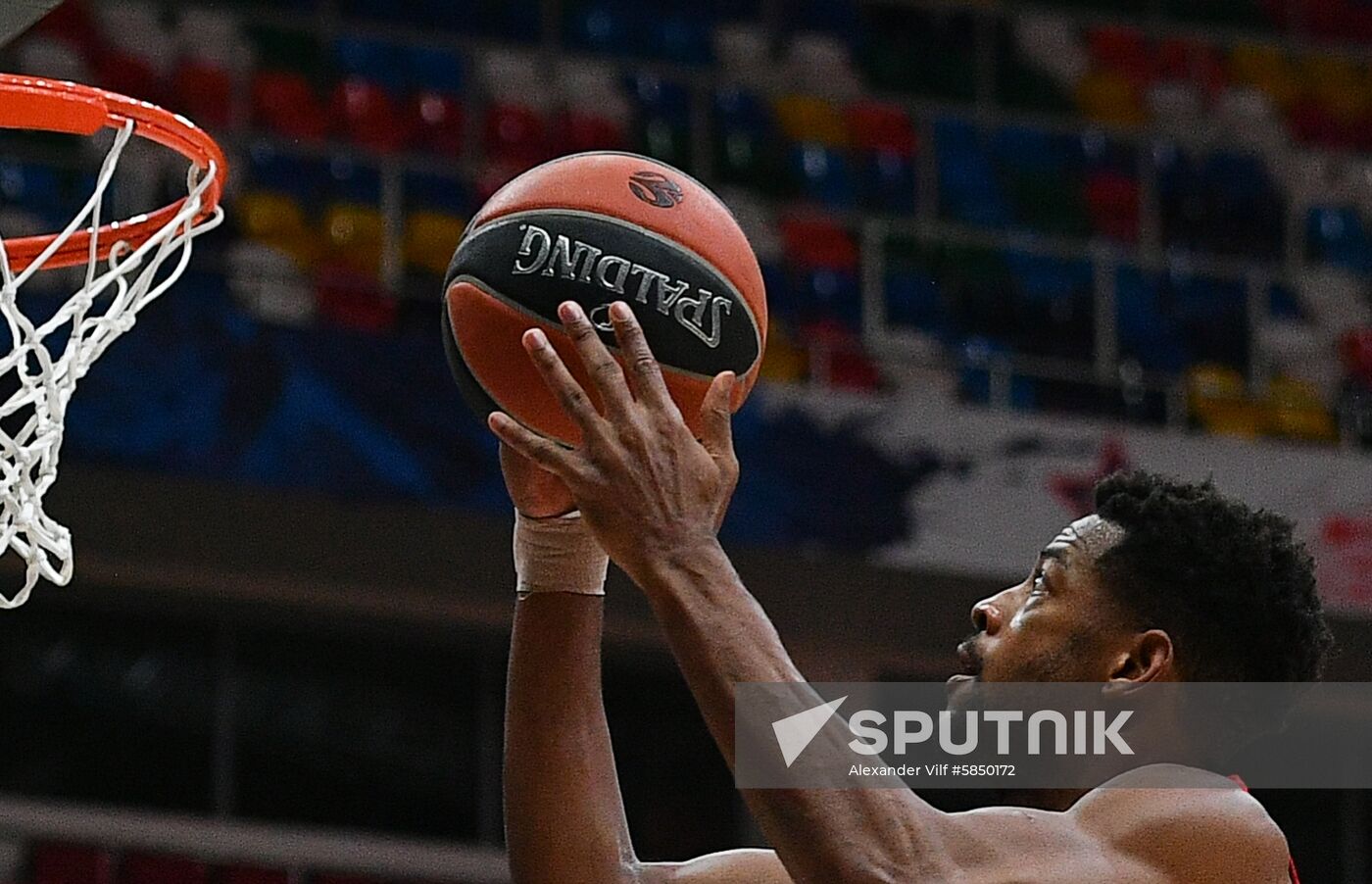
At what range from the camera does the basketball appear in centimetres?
237

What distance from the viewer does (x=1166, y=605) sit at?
8.01ft

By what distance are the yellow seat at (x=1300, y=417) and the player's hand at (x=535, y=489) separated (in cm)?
639

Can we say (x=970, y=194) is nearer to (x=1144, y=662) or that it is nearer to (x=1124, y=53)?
(x=1124, y=53)

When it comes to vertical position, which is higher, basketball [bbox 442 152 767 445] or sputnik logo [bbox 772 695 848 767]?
basketball [bbox 442 152 767 445]

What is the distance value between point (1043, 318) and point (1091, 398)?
720mm

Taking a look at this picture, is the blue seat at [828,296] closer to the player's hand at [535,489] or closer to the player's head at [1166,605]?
the player's hand at [535,489]

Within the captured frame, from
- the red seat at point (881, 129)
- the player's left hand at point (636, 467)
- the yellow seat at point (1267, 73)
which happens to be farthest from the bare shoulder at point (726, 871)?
the yellow seat at point (1267, 73)

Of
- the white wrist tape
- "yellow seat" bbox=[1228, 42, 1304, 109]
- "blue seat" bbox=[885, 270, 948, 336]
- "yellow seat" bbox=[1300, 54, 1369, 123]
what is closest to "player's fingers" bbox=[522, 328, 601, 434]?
the white wrist tape

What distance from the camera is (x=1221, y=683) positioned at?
2436 millimetres

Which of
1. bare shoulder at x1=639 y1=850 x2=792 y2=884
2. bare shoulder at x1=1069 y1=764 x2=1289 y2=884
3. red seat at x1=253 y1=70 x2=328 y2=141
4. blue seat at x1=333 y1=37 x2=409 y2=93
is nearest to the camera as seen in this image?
bare shoulder at x1=1069 y1=764 x2=1289 y2=884

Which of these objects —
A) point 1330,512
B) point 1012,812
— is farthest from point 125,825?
point 1012,812

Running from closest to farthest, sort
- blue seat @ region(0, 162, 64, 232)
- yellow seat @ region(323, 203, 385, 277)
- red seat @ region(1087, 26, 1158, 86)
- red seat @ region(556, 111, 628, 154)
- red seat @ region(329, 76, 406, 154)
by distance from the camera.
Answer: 1. blue seat @ region(0, 162, 64, 232)
2. yellow seat @ region(323, 203, 385, 277)
3. red seat @ region(329, 76, 406, 154)
4. red seat @ region(556, 111, 628, 154)
5. red seat @ region(1087, 26, 1158, 86)

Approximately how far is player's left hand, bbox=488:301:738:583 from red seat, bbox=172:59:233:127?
6643mm

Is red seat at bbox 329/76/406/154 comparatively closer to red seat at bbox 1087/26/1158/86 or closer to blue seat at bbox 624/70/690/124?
blue seat at bbox 624/70/690/124
